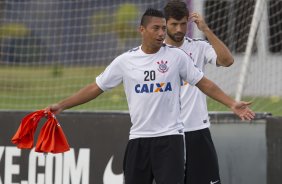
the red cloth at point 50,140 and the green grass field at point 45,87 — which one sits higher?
the green grass field at point 45,87

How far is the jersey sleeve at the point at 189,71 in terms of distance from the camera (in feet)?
21.4

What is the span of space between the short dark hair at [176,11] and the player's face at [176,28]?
0.03 meters

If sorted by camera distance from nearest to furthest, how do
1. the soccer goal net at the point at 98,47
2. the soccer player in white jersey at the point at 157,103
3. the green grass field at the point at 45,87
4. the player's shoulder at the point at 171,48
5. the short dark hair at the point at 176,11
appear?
1. the soccer player in white jersey at the point at 157,103
2. the player's shoulder at the point at 171,48
3. the short dark hair at the point at 176,11
4. the soccer goal net at the point at 98,47
5. the green grass field at the point at 45,87

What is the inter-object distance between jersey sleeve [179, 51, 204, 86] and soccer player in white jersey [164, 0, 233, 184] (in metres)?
0.42

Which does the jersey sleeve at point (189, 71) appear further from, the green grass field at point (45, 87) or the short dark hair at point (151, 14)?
the green grass field at point (45, 87)

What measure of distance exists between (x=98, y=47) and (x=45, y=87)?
1.64 metres

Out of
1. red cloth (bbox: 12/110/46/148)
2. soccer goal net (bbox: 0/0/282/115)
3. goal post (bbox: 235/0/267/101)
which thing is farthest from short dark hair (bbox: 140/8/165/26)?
soccer goal net (bbox: 0/0/282/115)

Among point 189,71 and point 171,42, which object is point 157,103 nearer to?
point 189,71

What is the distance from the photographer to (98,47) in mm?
16531

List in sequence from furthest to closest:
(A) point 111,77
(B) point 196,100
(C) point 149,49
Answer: (B) point 196,100 < (A) point 111,77 < (C) point 149,49

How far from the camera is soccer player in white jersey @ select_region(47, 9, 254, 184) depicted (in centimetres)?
648

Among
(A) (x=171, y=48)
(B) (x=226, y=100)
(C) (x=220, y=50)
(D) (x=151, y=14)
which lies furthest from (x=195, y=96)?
(D) (x=151, y=14)

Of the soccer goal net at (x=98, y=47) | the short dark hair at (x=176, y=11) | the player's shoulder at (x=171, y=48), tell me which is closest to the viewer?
the player's shoulder at (x=171, y=48)

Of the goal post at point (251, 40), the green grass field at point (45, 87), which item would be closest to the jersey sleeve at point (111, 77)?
the goal post at point (251, 40)
